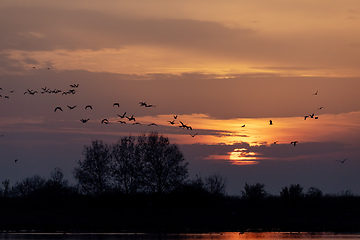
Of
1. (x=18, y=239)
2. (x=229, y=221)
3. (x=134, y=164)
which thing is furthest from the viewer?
(x=134, y=164)

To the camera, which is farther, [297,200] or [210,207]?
[297,200]

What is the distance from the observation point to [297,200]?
81.1m

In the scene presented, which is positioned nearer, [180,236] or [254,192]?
[180,236]

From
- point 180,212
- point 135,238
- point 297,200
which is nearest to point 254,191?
point 297,200

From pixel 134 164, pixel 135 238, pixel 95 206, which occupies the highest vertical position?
pixel 134 164

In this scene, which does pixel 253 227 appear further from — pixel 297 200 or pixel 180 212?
pixel 297 200

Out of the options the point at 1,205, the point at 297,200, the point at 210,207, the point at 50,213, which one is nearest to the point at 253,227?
the point at 210,207

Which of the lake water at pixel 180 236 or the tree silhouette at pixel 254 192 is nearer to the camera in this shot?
the lake water at pixel 180 236

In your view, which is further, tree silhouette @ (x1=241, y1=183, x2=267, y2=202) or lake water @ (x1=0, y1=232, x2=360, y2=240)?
tree silhouette @ (x1=241, y1=183, x2=267, y2=202)

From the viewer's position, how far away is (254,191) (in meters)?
93.1

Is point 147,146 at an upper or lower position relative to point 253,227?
upper

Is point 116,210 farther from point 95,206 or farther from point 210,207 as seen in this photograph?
point 210,207

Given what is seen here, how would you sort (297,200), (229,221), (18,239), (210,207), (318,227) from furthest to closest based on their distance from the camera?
(297,200) < (210,207) < (229,221) < (318,227) < (18,239)

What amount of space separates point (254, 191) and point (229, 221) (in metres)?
25.1
